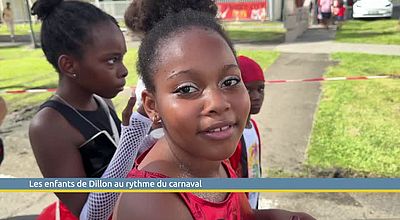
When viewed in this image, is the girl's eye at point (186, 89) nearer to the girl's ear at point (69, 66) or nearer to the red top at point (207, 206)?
the red top at point (207, 206)

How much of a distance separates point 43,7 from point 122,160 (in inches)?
26.5

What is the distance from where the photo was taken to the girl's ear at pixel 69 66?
1452mm

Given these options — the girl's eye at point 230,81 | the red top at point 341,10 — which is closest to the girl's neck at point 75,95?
the girl's eye at point 230,81

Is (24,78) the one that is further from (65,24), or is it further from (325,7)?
(325,7)

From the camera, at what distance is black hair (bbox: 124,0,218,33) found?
5.22 ft

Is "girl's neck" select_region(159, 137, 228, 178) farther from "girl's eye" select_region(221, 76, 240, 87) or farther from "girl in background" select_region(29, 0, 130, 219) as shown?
"girl in background" select_region(29, 0, 130, 219)

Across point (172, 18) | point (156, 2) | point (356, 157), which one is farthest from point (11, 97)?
point (172, 18)

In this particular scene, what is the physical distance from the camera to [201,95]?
872 mm

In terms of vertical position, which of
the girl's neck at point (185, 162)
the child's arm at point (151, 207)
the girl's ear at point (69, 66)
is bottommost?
the child's arm at point (151, 207)

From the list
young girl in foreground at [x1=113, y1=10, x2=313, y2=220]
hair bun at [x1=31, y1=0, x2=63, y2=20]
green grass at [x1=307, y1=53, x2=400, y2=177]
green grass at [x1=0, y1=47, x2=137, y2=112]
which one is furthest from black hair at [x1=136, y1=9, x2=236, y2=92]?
green grass at [x1=307, y1=53, x2=400, y2=177]

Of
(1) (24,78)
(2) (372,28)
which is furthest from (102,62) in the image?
(1) (24,78)

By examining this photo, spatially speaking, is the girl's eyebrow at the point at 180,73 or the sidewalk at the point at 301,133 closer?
the girl's eyebrow at the point at 180,73

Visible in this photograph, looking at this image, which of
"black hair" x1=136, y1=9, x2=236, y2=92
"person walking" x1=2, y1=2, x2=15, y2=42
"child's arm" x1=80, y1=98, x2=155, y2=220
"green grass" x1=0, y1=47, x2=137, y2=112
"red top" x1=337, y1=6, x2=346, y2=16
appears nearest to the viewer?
"black hair" x1=136, y1=9, x2=236, y2=92

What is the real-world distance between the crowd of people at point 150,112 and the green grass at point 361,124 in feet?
6.49
